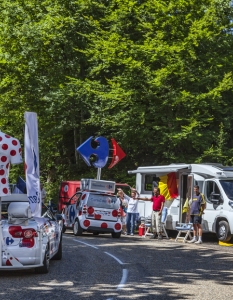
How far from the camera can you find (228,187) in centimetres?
2558

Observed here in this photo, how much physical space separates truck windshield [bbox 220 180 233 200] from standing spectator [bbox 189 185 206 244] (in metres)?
1.02

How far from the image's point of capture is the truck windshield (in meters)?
25.2

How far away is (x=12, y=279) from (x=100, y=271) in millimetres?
2052

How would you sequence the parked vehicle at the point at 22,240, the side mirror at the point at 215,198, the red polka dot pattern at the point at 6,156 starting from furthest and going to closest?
1. the side mirror at the point at 215,198
2. the red polka dot pattern at the point at 6,156
3. the parked vehicle at the point at 22,240

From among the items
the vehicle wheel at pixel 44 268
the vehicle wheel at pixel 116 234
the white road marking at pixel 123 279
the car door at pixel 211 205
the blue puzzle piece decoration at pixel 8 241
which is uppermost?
the car door at pixel 211 205

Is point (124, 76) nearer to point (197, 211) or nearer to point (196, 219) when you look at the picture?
point (197, 211)

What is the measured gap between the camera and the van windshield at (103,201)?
26.2 metres

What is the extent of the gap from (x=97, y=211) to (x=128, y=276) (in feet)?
40.4

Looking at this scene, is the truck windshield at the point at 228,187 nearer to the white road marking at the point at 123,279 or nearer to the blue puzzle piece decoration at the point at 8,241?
the white road marking at the point at 123,279

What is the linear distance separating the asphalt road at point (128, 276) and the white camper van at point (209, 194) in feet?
13.7

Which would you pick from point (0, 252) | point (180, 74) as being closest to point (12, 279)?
point (0, 252)

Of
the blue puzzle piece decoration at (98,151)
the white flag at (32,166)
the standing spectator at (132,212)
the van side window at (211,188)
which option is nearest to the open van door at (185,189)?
the van side window at (211,188)

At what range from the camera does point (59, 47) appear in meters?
40.2

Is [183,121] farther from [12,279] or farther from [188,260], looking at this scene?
[12,279]
